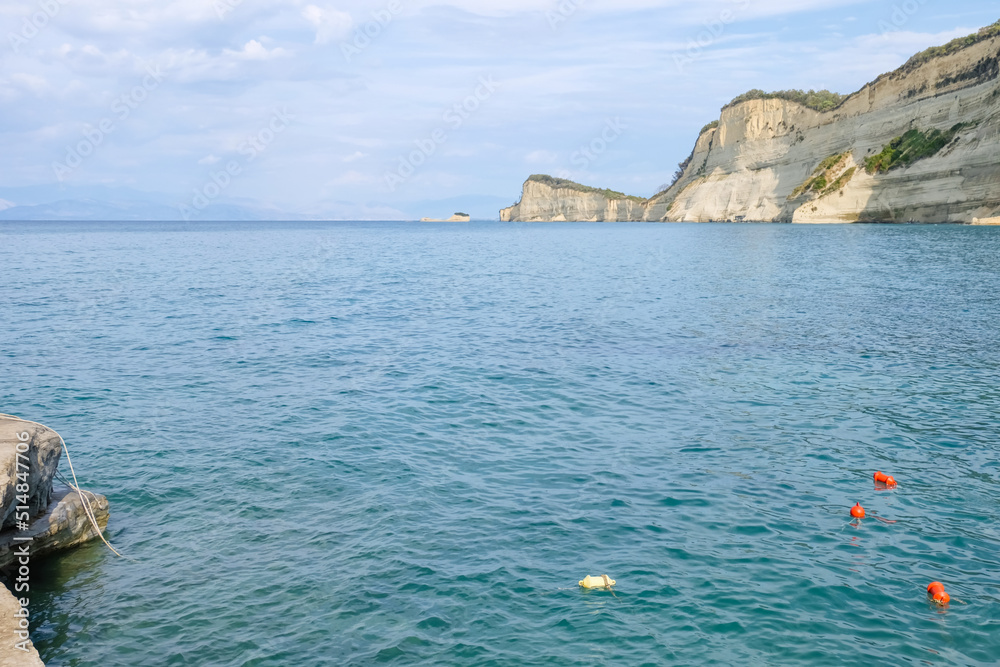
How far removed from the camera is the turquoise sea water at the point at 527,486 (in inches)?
320

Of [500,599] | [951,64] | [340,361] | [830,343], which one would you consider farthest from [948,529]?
[951,64]

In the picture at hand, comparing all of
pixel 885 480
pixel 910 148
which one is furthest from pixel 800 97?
pixel 885 480

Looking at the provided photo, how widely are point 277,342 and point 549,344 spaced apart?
9772mm

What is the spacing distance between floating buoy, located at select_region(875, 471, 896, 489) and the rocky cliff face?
219ft

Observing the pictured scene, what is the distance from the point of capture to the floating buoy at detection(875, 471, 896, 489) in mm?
11834

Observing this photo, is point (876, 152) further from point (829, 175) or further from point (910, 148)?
point (910, 148)

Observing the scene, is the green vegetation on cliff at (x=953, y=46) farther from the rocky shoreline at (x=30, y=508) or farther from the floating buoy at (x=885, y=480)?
the rocky shoreline at (x=30, y=508)

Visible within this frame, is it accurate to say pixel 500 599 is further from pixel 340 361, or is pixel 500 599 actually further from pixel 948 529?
pixel 340 361

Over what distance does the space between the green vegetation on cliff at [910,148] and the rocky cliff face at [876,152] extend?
16cm

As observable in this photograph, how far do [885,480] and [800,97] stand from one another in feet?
420

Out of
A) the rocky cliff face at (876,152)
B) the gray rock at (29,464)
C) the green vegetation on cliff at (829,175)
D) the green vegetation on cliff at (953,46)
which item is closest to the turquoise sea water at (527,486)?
the gray rock at (29,464)

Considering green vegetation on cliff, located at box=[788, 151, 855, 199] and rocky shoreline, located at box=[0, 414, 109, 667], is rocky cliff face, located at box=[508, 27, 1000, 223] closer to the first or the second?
green vegetation on cliff, located at box=[788, 151, 855, 199]

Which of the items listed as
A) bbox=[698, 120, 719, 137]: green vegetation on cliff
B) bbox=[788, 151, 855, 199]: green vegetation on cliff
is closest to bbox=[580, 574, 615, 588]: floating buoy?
bbox=[788, 151, 855, 199]: green vegetation on cliff

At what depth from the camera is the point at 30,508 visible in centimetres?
975
